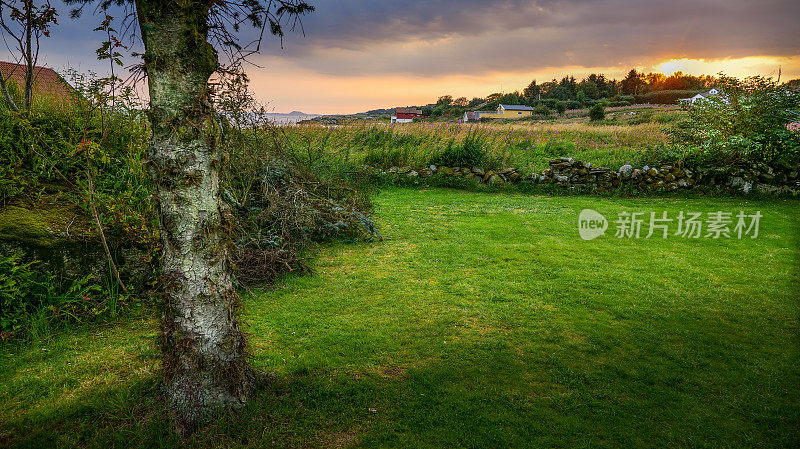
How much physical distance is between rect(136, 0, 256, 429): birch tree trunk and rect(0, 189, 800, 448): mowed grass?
31 centimetres

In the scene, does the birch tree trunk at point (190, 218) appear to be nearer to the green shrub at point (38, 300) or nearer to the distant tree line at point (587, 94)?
the green shrub at point (38, 300)

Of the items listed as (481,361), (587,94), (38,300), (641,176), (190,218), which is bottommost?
(481,361)

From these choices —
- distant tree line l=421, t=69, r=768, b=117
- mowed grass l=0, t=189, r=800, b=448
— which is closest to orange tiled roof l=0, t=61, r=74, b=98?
mowed grass l=0, t=189, r=800, b=448

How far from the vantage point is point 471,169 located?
12.7 metres

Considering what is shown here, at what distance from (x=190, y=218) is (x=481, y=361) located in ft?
8.85

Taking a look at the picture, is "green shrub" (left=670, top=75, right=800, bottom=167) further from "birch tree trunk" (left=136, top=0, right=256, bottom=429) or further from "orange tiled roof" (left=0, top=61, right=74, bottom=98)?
"orange tiled roof" (left=0, top=61, right=74, bottom=98)

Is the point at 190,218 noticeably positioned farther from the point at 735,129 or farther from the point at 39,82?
the point at 735,129

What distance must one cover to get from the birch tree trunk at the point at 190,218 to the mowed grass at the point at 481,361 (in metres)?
0.31

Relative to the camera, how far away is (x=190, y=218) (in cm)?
240

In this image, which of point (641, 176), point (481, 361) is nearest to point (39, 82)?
point (481, 361)

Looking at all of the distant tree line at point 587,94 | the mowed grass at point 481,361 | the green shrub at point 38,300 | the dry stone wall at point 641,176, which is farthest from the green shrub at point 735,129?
the distant tree line at point 587,94

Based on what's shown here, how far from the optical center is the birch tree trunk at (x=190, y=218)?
2.27 meters

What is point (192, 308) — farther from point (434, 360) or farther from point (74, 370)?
point (434, 360)

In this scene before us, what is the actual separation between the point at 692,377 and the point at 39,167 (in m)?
7.21
